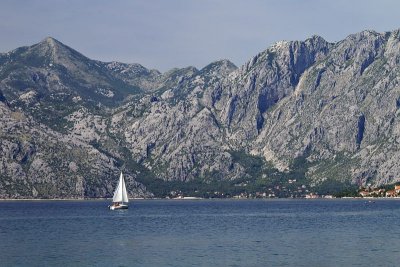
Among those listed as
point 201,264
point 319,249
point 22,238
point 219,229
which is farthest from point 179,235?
point 201,264

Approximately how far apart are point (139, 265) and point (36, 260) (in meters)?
17.6

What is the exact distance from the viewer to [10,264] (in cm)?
10781

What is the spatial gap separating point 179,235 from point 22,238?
32.8 meters

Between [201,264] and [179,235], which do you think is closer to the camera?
[201,264]

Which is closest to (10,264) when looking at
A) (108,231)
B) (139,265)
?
(139,265)

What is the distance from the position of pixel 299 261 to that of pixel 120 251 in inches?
1283

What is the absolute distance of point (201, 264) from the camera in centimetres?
10706

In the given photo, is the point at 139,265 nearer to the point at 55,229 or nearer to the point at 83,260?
the point at 83,260

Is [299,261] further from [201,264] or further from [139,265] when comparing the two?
[139,265]

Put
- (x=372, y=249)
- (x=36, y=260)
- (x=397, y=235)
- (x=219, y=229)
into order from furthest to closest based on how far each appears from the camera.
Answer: (x=219, y=229) → (x=397, y=235) → (x=372, y=249) → (x=36, y=260)

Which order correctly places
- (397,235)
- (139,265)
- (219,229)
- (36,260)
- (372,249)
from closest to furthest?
1. (139,265)
2. (36,260)
3. (372,249)
4. (397,235)
5. (219,229)

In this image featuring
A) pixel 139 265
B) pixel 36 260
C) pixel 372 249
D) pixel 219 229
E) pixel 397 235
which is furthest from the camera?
pixel 219 229

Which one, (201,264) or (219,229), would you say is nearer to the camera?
(201,264)

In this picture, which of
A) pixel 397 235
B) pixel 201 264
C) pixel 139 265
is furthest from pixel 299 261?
pixel 397 235
